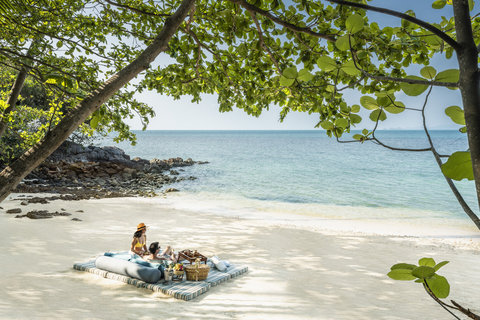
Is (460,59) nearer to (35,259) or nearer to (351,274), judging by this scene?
(351,274)

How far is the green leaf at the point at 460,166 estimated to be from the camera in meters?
0.54

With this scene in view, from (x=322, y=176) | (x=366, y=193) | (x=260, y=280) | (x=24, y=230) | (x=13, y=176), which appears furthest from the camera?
(x=322, y=176)

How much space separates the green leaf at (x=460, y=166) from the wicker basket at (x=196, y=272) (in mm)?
7245

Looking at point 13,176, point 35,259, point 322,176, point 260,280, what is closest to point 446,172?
point 13,176

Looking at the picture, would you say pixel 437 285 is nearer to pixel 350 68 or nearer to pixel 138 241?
pixel 350 68

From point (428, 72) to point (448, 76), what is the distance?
0.16 feet

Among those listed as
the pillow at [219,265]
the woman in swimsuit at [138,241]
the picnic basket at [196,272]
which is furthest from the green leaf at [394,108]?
the woman in swimsuit at [138,241]

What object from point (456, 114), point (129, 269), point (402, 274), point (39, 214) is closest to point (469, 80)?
point (456, 114)

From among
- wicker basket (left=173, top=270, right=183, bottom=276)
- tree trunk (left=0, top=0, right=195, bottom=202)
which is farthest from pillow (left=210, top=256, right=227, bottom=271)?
tree trunk (left=0, top=0, right=195, bottom=202)

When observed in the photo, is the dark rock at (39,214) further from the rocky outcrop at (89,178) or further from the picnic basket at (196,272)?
the picnic basket at (196,272)

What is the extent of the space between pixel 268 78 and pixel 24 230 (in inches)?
429

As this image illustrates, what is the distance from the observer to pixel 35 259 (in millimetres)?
8672

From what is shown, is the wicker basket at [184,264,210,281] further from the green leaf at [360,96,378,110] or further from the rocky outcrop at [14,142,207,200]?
the rocky outcrop at [14,142,207,200]

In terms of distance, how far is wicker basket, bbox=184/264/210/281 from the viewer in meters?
7.29
